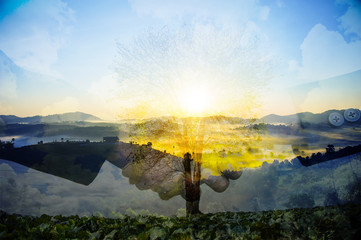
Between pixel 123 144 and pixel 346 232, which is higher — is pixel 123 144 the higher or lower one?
the higher one

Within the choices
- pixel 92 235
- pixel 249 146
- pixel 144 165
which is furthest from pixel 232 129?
pixel 92 235

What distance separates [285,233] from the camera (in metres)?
4.64

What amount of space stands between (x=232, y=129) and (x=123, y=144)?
20.9 ft

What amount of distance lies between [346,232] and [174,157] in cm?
957

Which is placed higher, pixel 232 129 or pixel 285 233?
pixel 232 129

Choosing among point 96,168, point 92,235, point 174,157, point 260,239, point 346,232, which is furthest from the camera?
point 174,157

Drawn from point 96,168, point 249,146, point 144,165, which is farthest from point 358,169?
point 96,168

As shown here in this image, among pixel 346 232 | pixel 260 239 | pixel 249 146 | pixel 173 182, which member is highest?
pixel 249 146

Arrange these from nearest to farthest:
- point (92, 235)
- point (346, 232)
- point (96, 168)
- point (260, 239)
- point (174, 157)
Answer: point (346, 232) → point (260, 239) → point (92, 235) → point (96, 168) → point (174, 157)

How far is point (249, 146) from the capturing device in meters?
12.5

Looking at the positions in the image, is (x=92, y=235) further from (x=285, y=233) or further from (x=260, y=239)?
(x=285, y=233)

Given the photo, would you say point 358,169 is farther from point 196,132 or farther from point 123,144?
point 123,144

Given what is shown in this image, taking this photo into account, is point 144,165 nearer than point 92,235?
No

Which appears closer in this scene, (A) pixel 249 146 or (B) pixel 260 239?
(B) pixel 260 239
